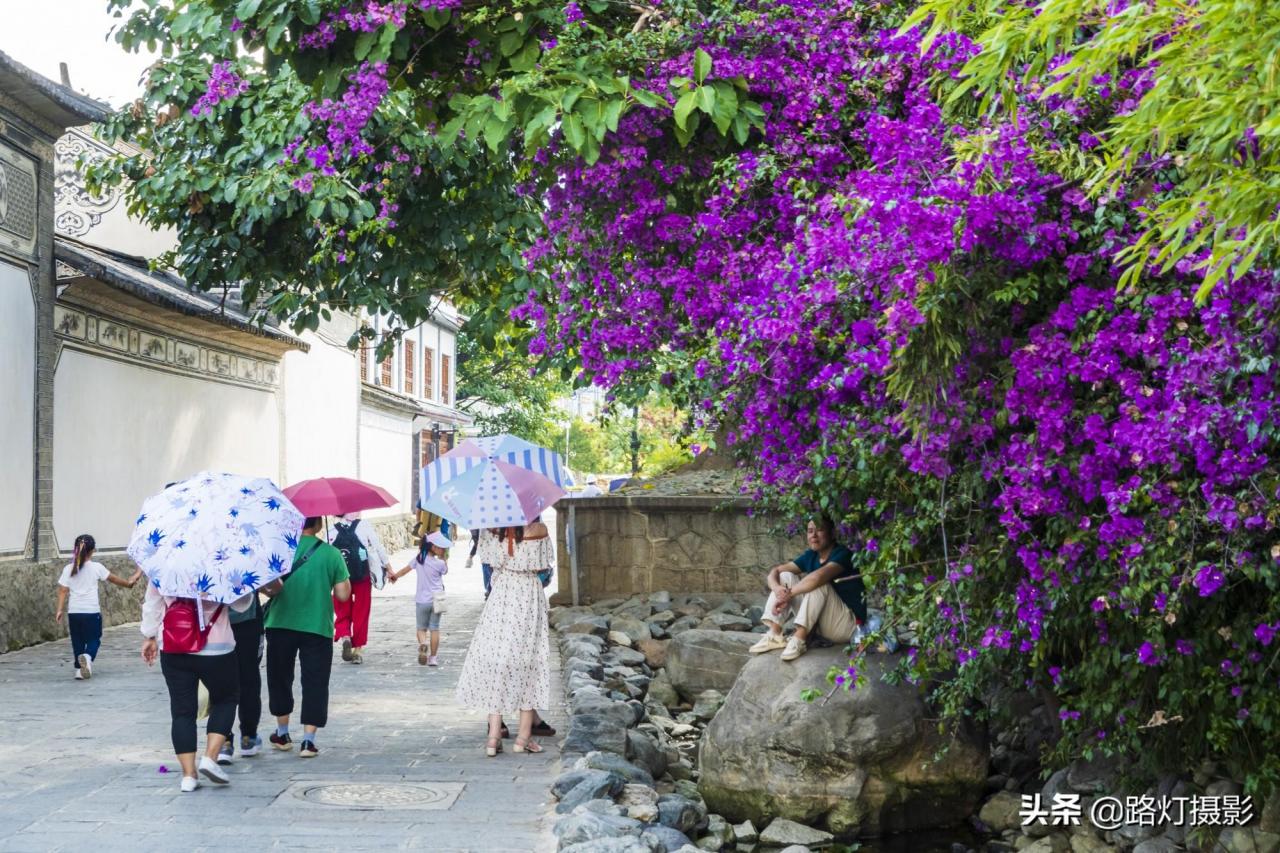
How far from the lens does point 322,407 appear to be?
2800 centimetres

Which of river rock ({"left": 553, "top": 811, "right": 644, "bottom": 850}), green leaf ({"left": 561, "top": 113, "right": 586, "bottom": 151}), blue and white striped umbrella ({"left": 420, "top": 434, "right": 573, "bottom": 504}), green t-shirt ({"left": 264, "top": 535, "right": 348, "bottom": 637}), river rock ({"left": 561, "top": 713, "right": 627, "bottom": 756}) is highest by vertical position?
green leaf ({"left": 561, "top": 113, "right": 586, "bottom": 151})

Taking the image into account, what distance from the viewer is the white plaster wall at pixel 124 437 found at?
1617cm

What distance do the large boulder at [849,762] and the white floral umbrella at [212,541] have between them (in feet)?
9.70

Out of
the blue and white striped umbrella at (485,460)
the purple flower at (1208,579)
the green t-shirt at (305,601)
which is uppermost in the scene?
the blue and white striped umbrella at (485,460)

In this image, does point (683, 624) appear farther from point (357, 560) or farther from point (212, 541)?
point (212, 541)

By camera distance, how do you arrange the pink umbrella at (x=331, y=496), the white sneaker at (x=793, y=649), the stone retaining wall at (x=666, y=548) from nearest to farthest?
the white sneaker at (x=793, y=649) < the pink umbrella at (x=331, y=496) < the stone retaining wall at (x=666, y=548)

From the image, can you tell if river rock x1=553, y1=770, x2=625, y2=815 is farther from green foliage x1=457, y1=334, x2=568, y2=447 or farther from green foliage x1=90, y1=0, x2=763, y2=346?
green foliage x1=457, y1=334, x2=568, y2=447

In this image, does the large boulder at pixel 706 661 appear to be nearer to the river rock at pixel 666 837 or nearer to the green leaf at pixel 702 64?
the river rock at pixel 666 837

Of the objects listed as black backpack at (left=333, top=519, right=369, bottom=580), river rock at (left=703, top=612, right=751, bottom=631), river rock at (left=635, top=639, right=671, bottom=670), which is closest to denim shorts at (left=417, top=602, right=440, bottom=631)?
black backpack at (left=333, top=519, right=369, bottom=580)

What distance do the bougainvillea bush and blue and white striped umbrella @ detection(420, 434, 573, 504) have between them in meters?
0.86

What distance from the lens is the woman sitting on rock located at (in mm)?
8531

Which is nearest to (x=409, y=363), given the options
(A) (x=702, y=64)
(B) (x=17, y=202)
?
(B) (x=17, y=202)

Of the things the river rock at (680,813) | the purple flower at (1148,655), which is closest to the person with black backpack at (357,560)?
the river rock at (680,813)

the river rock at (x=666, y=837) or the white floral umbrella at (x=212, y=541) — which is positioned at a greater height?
the white floral umbrella at (x=212, y=541)
